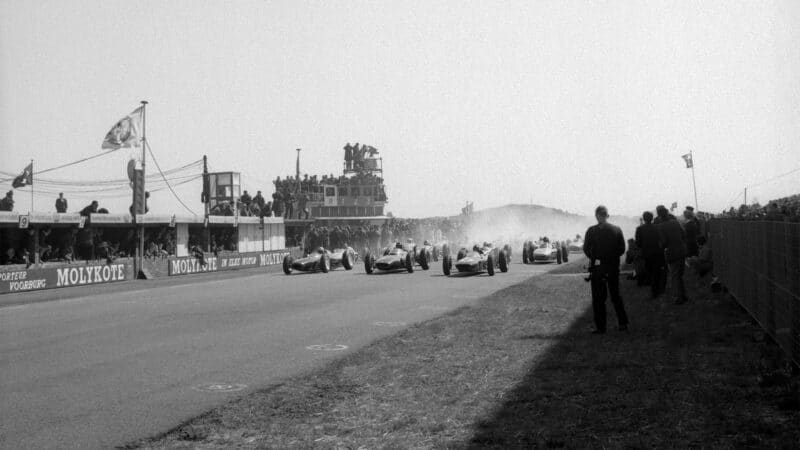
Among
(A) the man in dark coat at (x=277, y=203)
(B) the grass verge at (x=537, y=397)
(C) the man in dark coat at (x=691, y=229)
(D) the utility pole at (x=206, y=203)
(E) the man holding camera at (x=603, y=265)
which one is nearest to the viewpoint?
(B) the grass verge at (x=537, y=397)

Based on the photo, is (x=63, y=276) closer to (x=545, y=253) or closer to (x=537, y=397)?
(x=545, y=253)

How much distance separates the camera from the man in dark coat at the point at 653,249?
1512cm

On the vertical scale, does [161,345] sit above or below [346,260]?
below

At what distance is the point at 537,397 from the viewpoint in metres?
7.00

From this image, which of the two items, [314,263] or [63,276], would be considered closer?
[63,276]

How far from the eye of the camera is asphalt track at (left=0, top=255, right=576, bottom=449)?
719 centimetres

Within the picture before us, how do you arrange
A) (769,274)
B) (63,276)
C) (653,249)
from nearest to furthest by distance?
(769,274) < (653,249) < (63,276)

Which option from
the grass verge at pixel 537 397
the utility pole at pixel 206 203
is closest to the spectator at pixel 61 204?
the utility pole at pixel 206 203

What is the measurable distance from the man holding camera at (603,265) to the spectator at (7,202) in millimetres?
29617

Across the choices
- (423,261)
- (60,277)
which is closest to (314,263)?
(423,261)

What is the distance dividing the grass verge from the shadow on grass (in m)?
0.02

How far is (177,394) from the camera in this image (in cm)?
820

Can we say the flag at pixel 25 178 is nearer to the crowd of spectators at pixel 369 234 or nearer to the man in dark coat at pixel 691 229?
the crowd of spectators at pixel 369 234

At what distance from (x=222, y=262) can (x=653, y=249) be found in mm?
30070
